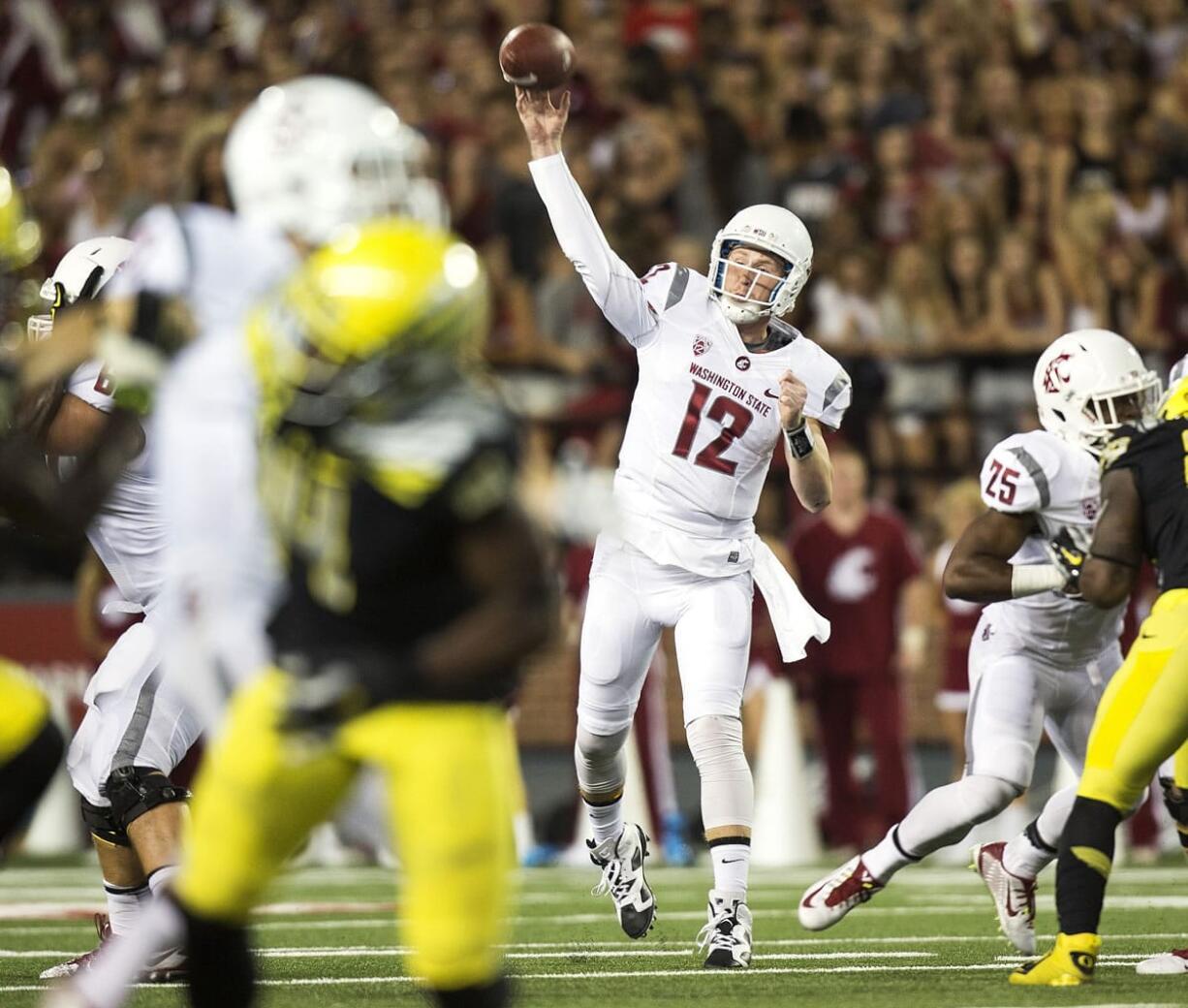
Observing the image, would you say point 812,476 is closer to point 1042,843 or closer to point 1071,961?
point 1042,843

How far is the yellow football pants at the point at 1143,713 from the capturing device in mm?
5242

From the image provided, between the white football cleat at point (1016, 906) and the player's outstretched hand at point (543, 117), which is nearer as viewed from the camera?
the white football cleat at point (1016, 906)

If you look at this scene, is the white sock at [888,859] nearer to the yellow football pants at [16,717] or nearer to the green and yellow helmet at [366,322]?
the yellow football pants at [16,717]

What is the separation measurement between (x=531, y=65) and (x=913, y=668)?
5.68m

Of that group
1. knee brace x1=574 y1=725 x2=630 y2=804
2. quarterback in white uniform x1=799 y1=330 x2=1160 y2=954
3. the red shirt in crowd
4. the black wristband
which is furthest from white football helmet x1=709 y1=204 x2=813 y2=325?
the red shirt in crowd

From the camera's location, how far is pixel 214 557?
362cm

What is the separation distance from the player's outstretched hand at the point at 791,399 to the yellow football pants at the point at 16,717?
2.38 meters

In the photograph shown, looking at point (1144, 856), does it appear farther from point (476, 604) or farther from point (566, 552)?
point (476, 604)

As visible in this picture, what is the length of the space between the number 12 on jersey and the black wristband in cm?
17

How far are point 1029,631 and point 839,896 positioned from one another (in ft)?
3.02

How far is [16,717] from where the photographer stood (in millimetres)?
4848

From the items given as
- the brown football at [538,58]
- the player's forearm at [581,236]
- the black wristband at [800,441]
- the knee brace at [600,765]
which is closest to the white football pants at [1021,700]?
the black wristband at [800,441]

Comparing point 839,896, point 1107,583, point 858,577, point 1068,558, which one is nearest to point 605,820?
point 839,896

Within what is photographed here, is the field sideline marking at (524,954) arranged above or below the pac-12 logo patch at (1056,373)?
below
